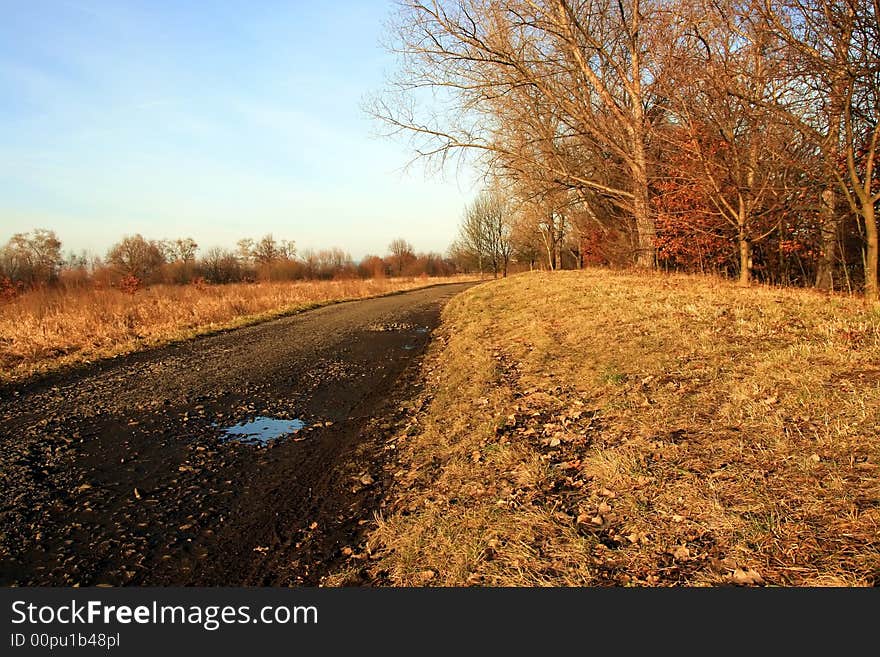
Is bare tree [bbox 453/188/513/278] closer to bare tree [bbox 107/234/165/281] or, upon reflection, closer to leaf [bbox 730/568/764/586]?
bare tree [bbox 107/234/165/281]

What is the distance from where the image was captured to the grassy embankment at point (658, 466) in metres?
2.54

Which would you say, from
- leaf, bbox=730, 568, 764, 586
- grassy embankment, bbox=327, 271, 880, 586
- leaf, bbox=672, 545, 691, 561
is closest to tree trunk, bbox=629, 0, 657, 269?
grassy embankment, bbox=327, 271, 880, 586

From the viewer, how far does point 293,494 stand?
3932mm

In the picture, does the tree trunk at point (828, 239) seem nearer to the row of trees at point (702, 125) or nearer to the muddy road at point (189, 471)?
the row of trees at point (702, 125)

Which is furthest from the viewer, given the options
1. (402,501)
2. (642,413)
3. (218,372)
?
(218,372)

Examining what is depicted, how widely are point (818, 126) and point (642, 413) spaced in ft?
27.1

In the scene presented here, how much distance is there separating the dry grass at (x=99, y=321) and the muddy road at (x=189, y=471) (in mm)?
2100

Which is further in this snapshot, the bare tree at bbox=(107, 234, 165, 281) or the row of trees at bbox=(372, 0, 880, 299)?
the bare tree at bbox=(107, 234, 165, 281)

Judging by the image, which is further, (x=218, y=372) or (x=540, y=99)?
(x=540, y=99)

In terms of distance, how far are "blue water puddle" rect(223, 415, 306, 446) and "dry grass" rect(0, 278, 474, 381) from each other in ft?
18.7

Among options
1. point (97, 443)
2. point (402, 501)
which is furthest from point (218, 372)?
point (402, 501)

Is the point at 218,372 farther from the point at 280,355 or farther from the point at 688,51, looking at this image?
the point at 688,51

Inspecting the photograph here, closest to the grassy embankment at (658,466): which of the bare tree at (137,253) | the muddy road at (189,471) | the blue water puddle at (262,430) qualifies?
the muddy road at (189,471)

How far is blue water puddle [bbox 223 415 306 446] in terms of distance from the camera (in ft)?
17.2
